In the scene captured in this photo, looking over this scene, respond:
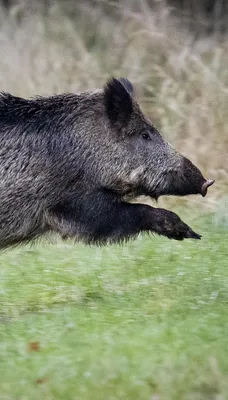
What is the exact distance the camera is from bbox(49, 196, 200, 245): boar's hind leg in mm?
6609

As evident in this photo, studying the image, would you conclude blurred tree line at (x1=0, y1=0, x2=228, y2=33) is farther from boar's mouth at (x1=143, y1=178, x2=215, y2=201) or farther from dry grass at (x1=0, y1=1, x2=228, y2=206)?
boar's mouth at (x1=143, y1=178, x2=215, y2=201)

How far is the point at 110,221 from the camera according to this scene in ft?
21.8

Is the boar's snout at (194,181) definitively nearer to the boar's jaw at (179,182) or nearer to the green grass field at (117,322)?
the boar's jaw at (179,182)

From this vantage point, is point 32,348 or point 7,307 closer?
point 32,348

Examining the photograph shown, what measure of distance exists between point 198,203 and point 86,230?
369 cm

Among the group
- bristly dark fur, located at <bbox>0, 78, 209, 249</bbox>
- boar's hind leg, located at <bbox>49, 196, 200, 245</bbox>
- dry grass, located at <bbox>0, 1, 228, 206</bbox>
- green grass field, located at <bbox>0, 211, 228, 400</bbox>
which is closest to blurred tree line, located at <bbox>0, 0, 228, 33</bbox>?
dry grass, located at <bbox>0, 1, 228, 206</bbox>

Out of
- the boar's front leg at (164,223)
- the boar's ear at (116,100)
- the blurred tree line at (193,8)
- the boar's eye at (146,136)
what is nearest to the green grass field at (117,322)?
the boar's front leg at (164,223)

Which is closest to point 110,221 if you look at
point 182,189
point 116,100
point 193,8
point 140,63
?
point 182,189

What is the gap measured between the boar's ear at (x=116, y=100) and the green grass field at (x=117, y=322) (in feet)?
3.95

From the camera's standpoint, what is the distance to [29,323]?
588 cm

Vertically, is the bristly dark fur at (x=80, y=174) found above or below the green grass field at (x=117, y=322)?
above

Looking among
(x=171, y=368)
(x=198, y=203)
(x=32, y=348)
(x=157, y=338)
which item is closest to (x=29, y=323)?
(x=32, y=348)

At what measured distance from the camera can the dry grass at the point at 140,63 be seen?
36.3 feet

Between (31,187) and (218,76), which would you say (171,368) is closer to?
(31,187)
